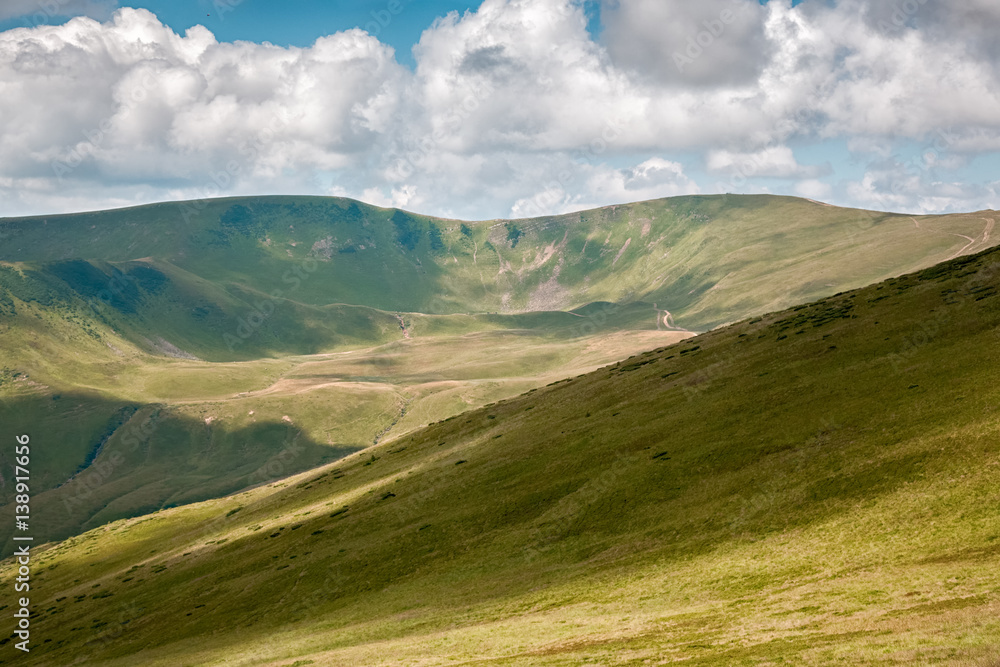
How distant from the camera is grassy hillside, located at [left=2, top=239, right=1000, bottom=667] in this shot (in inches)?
1259

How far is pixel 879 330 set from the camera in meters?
71.3

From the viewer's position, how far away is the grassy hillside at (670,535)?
31969 millimetres

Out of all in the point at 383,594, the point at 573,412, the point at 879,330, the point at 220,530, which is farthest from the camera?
the point at 220,530

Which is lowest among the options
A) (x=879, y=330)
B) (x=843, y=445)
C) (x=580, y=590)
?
(x=580, y=590)

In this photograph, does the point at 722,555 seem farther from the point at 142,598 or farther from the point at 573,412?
the point at 142,598

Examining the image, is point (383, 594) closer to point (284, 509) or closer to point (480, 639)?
point (480, 639)

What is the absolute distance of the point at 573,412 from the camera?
86.6 metres

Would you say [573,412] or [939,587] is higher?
[573,412]

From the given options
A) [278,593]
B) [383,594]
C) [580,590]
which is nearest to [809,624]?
[580,590]

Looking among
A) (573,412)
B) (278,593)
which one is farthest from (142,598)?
(573,412)

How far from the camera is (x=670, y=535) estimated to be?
48062mm

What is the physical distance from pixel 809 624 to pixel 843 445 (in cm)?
2402

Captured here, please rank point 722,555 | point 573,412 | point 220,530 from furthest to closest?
point 220,530
point 573,412
point 722,555

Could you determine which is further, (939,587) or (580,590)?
(580,590)
